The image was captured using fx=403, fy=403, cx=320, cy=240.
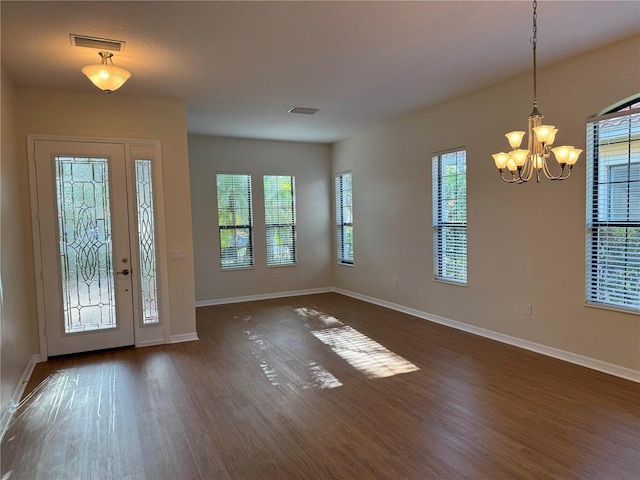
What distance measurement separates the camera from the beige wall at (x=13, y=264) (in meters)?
3.26

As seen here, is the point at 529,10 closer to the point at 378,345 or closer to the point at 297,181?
the point at 378,345

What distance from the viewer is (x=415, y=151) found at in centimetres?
579

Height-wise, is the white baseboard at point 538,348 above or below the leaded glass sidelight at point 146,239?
below

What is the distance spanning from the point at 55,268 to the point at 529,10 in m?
5.06

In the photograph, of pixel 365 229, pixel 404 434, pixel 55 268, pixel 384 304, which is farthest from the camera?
pixel 365 229

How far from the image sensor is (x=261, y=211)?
7.53 meters

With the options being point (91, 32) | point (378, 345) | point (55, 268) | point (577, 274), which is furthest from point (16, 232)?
point (577, 274)

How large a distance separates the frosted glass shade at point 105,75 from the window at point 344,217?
15.7 feet

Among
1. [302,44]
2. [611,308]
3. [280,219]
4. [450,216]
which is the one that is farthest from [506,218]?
[280,219]

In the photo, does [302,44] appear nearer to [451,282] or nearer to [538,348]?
[451,282]

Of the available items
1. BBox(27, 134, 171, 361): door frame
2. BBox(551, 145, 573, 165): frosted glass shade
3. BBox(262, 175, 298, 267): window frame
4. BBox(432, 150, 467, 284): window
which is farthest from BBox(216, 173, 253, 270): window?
BBox(551, 145, 573, 165): frosted glass shade

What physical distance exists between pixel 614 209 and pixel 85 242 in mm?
5383

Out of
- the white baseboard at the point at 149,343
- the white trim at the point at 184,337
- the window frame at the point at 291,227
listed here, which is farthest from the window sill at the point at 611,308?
the window frame at the point at 291,227

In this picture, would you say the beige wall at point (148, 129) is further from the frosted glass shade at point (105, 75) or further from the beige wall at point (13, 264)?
the frosted glass shade at point (105, 75)
